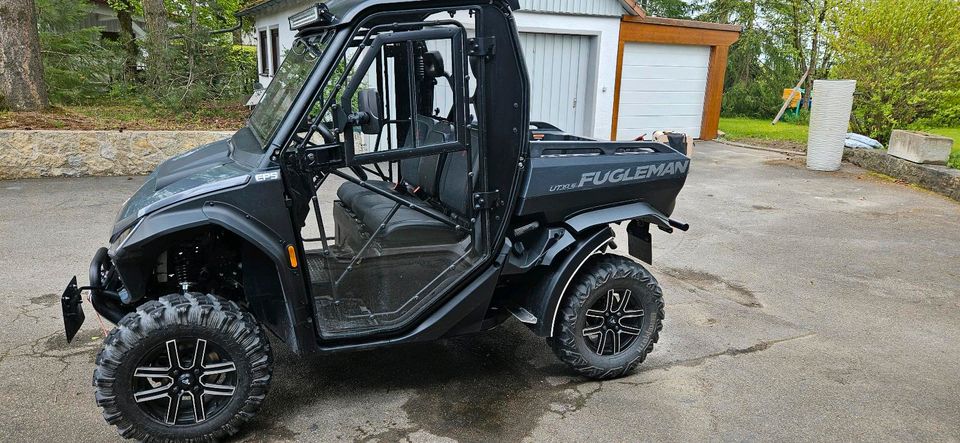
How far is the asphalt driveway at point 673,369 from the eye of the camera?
11.2ft

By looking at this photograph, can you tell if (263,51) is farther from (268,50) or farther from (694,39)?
(694,39)

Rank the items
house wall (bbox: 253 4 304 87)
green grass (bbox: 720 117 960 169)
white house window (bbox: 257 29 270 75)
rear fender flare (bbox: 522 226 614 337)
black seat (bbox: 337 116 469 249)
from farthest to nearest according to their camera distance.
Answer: white house window (bbox: 257 29 270 75)
green grass (bbox: 720 117 960 169)
house wall (bbox: 253 4 304 87)
rear fender flare (bbox: 522 226 614 337)
black seat (bbox: 337 116 469 249)

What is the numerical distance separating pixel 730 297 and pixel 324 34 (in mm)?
3890

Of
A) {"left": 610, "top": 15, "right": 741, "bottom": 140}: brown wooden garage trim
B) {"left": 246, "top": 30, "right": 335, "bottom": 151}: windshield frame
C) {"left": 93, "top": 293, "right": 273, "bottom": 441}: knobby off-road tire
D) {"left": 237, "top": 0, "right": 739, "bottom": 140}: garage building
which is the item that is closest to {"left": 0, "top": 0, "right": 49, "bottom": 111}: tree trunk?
{"left": 237, "top": 0, "right": 739, "bottom": 140}: garage building

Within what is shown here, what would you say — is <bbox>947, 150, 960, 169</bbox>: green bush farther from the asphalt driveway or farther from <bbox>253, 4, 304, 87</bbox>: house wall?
<bbox>253, 4, 304, 87</bbox>: house wall

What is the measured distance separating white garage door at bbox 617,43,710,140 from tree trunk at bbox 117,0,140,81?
9.93m

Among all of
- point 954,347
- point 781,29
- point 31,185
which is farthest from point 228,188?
point 781,29

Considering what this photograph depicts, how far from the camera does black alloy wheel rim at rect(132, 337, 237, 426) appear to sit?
305cm

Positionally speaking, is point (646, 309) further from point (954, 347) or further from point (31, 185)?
point (31, 185)

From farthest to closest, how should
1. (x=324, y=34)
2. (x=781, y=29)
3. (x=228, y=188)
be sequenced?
(x=781, y=29) → (x=324, y=34) → (x=228, y=188)

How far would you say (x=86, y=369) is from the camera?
3908 mm

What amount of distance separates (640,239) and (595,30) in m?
9.59

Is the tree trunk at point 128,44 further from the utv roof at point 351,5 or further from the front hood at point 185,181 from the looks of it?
the utv roof at point 351,5

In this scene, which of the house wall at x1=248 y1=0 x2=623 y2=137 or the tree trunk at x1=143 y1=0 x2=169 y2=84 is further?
the house wall at x1=248 y1=0 x2=623 y2=137
